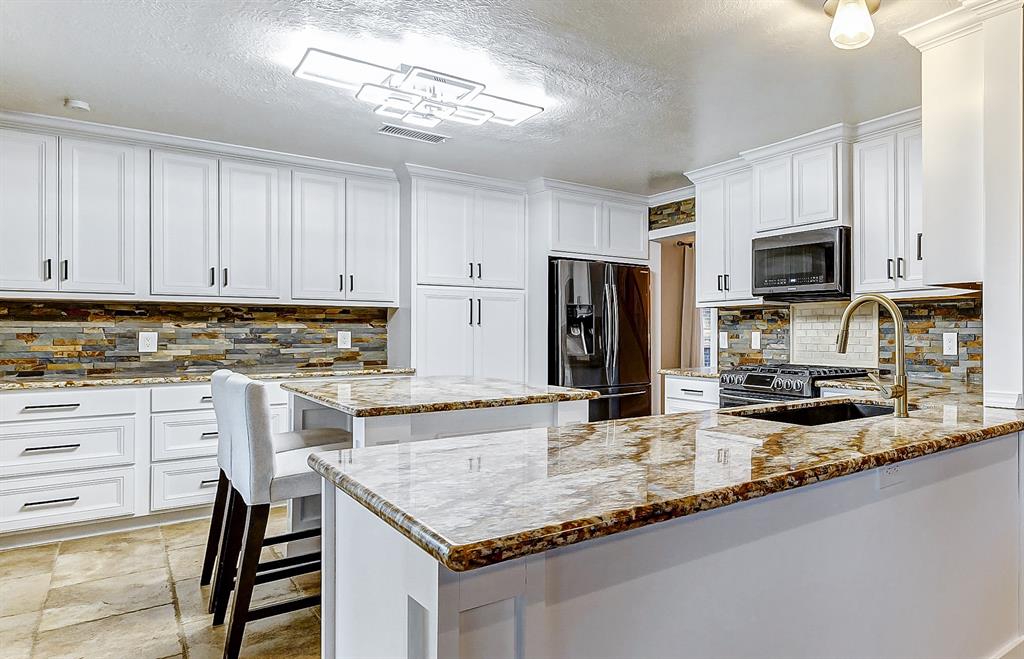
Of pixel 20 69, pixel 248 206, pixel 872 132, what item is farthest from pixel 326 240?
pixel 872 132

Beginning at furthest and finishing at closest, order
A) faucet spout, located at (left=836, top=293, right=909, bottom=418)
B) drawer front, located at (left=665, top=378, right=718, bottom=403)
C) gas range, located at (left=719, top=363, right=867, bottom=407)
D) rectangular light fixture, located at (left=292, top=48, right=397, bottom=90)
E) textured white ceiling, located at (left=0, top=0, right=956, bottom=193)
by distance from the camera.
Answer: drawer front, located at (left=665, top=378, right=718, bottom=403)
gas range, located at (left=719, top=363, right=867, bottom=407)
rectangular light fixture, located at (left=292, top=48, right=397, bottom=90)
textured white ceiling, located at (left=0, top=0, right=956, bottom=193)
faucet spout, located at (left=836, top=293, right=909, bottom=418)

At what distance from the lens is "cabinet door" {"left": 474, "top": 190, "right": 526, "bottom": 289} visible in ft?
15.4

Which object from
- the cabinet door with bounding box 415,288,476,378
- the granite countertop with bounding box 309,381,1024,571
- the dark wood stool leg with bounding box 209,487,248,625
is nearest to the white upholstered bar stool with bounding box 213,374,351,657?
the dark wood stool leg with bounding box 209,487,248,625

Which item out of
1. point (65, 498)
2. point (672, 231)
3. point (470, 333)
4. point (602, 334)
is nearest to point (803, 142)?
point (672, 231)

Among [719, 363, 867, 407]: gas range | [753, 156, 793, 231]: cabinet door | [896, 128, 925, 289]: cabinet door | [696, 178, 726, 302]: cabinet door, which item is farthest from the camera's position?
[696, 178, 726, 302]: cabinet door

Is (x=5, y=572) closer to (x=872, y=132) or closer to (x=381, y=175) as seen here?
(x=381, y=175)

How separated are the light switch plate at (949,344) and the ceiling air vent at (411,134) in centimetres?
305

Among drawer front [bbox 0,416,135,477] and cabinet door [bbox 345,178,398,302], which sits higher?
cabinet door [bbox 345,178,398,302]

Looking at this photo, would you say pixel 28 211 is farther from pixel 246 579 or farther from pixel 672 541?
pixel 672 541

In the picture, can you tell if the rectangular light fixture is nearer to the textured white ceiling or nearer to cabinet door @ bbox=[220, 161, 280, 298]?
the textured white ceiling

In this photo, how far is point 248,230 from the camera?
400 centimetres

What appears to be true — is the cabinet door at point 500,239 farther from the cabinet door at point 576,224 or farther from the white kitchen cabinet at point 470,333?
the cabinet door at point 576,224

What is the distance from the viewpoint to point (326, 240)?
14.0ft

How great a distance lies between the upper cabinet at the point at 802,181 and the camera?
11.6ft
